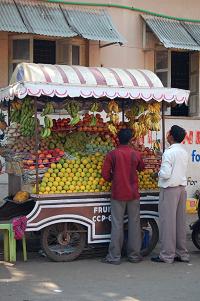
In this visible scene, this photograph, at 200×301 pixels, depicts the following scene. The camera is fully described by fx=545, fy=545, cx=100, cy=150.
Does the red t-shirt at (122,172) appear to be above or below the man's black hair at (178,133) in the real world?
below

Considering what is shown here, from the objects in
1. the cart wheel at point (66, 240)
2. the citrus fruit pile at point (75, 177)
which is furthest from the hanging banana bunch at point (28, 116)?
the cart wheel at point (66, 240)

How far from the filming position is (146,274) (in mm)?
6438

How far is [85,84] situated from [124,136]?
33.0 inches

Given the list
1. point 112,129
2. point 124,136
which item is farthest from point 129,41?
point 124,136

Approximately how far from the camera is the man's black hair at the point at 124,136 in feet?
23.1

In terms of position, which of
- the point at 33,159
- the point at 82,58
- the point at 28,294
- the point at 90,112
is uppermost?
the point at 82,58

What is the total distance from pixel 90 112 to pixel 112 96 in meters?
1.12

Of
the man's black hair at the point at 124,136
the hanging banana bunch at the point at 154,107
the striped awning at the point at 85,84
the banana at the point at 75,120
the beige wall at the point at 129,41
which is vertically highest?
the beige wall at the point at 129,41

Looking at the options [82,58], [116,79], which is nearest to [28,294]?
[116,79]

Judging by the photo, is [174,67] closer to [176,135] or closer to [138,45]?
[138,45]

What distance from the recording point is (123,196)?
6930mm

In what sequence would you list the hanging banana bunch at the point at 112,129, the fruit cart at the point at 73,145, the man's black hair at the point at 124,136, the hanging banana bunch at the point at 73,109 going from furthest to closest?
the hanging banana bunch at the point at 112,129, the hanging banana bunch at the point at 73,109, the man's black hair at the point at 124,136, the fruit cart at the point at 73,145

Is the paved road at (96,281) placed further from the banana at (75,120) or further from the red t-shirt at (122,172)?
the banana at (75,120)

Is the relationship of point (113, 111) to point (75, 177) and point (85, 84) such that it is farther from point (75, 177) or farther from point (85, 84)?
point (75, 177)
